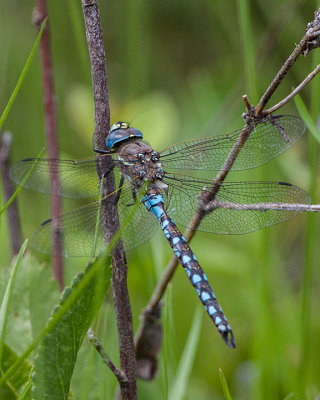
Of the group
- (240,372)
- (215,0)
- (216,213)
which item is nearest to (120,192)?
(216,213)

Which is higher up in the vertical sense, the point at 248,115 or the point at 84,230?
the point at 84,230

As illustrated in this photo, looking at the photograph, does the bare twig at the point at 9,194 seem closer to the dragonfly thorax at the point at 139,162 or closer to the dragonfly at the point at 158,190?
the dragonfly at the point at 158,190

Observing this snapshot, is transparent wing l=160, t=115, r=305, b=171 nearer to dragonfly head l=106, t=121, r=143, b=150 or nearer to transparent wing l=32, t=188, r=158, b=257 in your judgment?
dragonfly head l=106, t=121, r=143, b=150

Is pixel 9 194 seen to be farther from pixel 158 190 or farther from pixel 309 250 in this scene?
pixel 309 250

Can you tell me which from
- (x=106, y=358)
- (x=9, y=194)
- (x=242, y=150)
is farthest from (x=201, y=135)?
(x=106, y=358)

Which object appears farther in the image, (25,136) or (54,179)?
(25,136)

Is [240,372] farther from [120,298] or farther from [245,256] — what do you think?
[120,298]

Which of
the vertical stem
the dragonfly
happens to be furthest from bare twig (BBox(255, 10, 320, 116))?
the dragonfly
